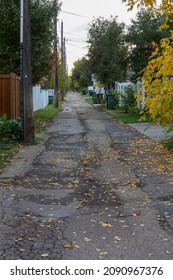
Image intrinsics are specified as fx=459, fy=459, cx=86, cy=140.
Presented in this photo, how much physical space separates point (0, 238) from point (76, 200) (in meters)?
2.12

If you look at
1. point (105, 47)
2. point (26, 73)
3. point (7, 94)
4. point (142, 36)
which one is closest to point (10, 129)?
point (26, 73)

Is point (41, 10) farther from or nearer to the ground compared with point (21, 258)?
farther from the ground

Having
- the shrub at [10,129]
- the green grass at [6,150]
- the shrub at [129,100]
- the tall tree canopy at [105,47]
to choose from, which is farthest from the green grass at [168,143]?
the tall tree canopy at [105,47]

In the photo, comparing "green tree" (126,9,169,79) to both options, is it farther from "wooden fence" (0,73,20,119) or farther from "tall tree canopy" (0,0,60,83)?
"wooden fence" (0,73,20,119)

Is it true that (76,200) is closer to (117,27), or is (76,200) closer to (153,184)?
(153,184)

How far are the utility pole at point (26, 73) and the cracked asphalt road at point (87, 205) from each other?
1.42 meters

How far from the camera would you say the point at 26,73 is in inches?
553

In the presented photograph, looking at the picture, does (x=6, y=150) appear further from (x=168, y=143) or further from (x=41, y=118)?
(x=41, y=118)

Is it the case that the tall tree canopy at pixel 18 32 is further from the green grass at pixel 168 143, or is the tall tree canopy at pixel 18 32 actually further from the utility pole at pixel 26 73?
the green grass at pixel 168 143

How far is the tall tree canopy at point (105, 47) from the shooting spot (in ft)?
134

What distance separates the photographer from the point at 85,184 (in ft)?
28.4

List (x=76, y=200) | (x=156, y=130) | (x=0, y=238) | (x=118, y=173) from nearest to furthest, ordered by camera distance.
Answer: (x=0, y=238) → (x=76, y=200) → (x=118, y=173) → (x=156, y=130)

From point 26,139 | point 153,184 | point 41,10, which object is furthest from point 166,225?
point 41,10

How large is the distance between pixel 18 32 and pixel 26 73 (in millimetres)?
7890
